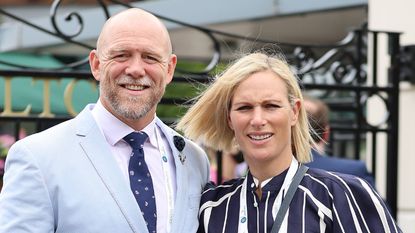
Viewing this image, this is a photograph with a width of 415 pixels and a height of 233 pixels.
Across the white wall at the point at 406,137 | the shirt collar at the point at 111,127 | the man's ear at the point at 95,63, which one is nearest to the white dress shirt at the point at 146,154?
the shirt collar at the point at 111,127

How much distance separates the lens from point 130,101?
295 cm

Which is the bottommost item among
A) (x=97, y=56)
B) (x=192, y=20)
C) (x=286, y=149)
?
(x=286, y=149)

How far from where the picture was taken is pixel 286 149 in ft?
10.1

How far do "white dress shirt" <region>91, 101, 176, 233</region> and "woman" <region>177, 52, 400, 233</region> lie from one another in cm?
22

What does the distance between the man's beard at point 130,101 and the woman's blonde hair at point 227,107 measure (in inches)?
12.5

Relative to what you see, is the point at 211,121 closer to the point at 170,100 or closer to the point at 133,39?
the point at 133,39

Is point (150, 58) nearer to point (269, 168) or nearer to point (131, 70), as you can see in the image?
point (131, 70)

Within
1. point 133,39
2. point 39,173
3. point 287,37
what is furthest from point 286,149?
point 287,37

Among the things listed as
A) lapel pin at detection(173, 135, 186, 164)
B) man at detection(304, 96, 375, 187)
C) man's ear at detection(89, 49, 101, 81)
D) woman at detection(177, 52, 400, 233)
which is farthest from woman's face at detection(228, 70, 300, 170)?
man at detection(304, 96, 375, 187)

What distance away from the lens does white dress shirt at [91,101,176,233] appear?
2998 mm

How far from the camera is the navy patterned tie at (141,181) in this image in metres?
2.94

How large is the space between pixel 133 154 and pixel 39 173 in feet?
1.22

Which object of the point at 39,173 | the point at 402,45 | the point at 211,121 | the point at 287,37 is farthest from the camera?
the point at 287,37

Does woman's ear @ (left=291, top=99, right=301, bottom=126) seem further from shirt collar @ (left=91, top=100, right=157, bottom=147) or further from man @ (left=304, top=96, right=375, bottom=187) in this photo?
man @ (left=304, top=96, right=375, bottom=187)
